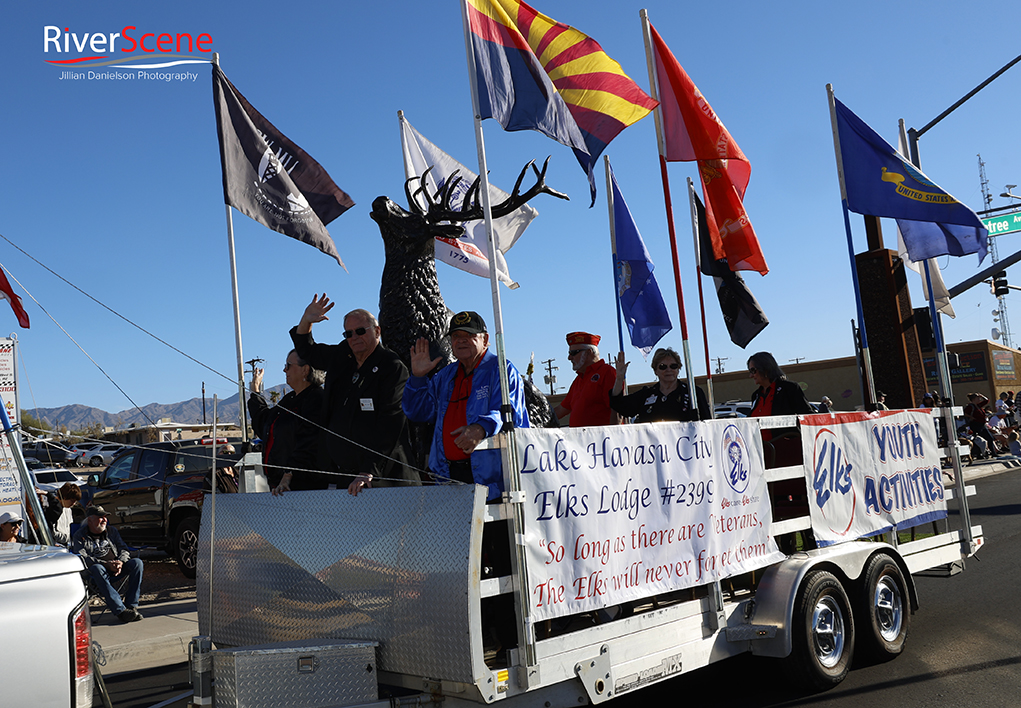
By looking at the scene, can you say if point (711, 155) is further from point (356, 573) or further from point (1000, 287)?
point (1000, 287)

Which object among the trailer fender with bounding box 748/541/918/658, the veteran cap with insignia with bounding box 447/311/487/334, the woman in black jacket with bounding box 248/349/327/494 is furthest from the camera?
the woman in black jacket with bounding box 248/349/327/494

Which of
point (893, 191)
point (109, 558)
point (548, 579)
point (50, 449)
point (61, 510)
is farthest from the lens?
point (61, 510)

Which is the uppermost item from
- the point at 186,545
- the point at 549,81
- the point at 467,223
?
the point at 467,223

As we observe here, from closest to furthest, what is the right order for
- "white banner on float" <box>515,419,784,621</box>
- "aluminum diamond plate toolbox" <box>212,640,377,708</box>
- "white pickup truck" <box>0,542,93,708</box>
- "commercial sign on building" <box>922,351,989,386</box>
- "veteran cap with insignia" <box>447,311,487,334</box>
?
"white pickup truck" <box>0,542,93,708</box>
"aluminum diamond plate toolbox" <box>212,640,377,708</box>
"white banner on float" <box>515,419,784,621</box>
"veteran cap with insignia" <box>447,311,487,334</box>
"commercial sign on building" <box>922,351,989,386</box>

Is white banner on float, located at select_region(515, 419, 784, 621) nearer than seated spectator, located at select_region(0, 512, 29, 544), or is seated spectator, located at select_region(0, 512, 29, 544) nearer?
white banner on float, located at select_region(515, 419, 784, 621)

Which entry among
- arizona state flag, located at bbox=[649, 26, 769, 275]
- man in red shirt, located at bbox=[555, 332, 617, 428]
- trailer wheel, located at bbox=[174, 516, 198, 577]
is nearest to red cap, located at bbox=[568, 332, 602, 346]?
man in red shirt, located at bbox=[555, 332, 617, 428]

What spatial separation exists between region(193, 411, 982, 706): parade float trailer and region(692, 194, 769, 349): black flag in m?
2.66

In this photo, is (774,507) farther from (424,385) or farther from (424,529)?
(424,529)

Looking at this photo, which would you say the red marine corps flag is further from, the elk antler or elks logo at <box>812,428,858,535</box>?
elks logo at <box>812,428,858,535</box>

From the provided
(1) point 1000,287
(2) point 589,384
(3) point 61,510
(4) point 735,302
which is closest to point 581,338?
(2) point 589,384

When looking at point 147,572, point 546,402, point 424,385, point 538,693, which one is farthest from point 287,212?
point 147,572

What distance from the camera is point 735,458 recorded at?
4812mm

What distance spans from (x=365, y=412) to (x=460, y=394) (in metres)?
0.87

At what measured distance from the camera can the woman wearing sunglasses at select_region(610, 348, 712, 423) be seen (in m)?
6.25
